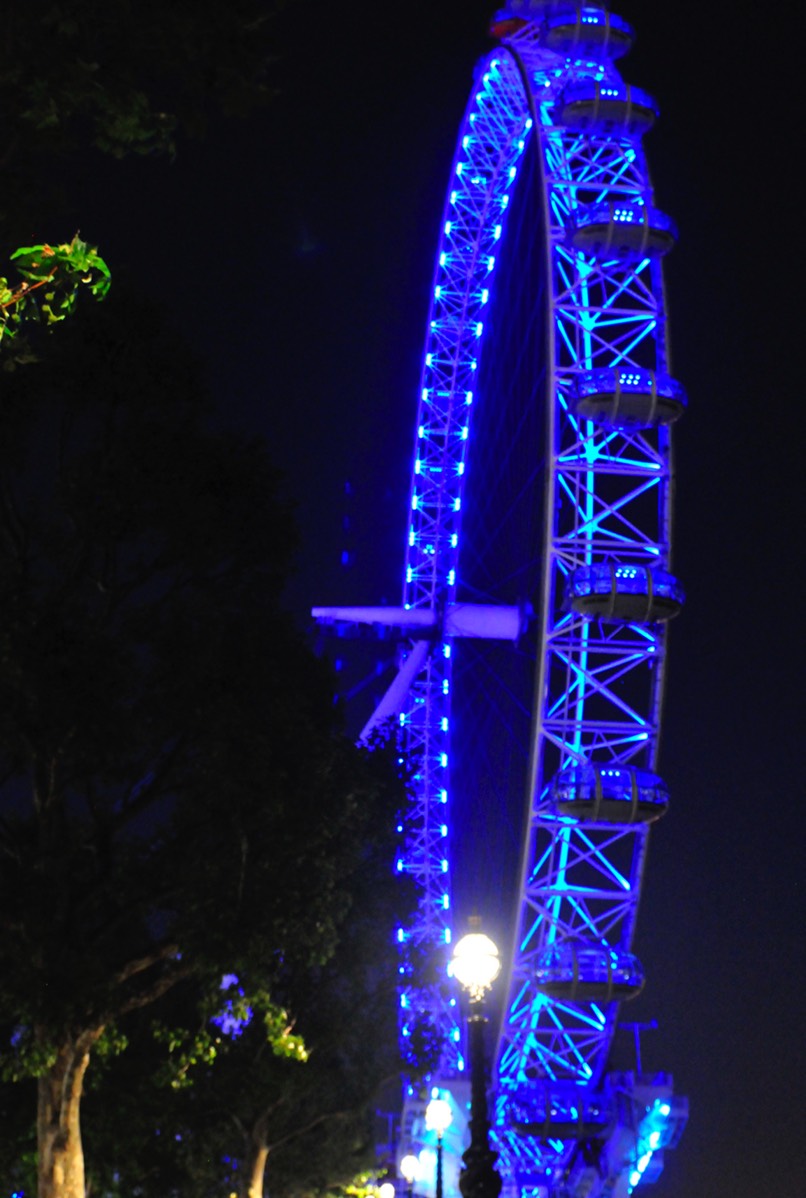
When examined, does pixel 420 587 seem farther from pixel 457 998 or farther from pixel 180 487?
pixel 180 487

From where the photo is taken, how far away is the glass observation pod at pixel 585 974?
1281 inches

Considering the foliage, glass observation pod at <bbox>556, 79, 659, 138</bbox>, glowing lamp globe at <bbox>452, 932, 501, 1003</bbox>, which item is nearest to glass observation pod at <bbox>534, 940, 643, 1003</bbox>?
glowing lamp globe at <bbox>452, 932, 501, 1003</bbox>

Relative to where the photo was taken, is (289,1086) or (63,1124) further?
(289,1086)

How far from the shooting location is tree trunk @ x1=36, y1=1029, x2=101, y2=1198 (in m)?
21.3

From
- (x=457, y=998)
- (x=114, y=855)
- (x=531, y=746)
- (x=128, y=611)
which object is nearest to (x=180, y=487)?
(x=128, y=611)

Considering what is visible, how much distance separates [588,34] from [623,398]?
10099mm

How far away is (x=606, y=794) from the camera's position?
3186cm

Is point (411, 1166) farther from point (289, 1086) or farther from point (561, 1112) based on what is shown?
point (289, 1086)

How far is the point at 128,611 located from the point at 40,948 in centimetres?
466

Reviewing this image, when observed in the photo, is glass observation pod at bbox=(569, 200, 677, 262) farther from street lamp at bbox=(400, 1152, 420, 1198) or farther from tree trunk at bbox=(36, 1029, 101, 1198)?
street lamp at bbox=(400, 1152, 420, 1198)

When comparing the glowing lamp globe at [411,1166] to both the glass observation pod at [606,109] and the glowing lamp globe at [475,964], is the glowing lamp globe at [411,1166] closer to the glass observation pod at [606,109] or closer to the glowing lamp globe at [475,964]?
the glass observation pod at [606,109]

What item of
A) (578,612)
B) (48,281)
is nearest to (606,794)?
(578,612)

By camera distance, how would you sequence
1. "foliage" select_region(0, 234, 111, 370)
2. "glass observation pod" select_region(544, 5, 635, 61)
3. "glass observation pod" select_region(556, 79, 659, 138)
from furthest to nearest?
"glass observation pod" select_region(544, 5, 635, 61) < "glass observation pod" select_region(556, 79, 659, 138) < "foliage" select_region(0, 234, 111, 370)

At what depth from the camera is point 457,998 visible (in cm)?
4081
